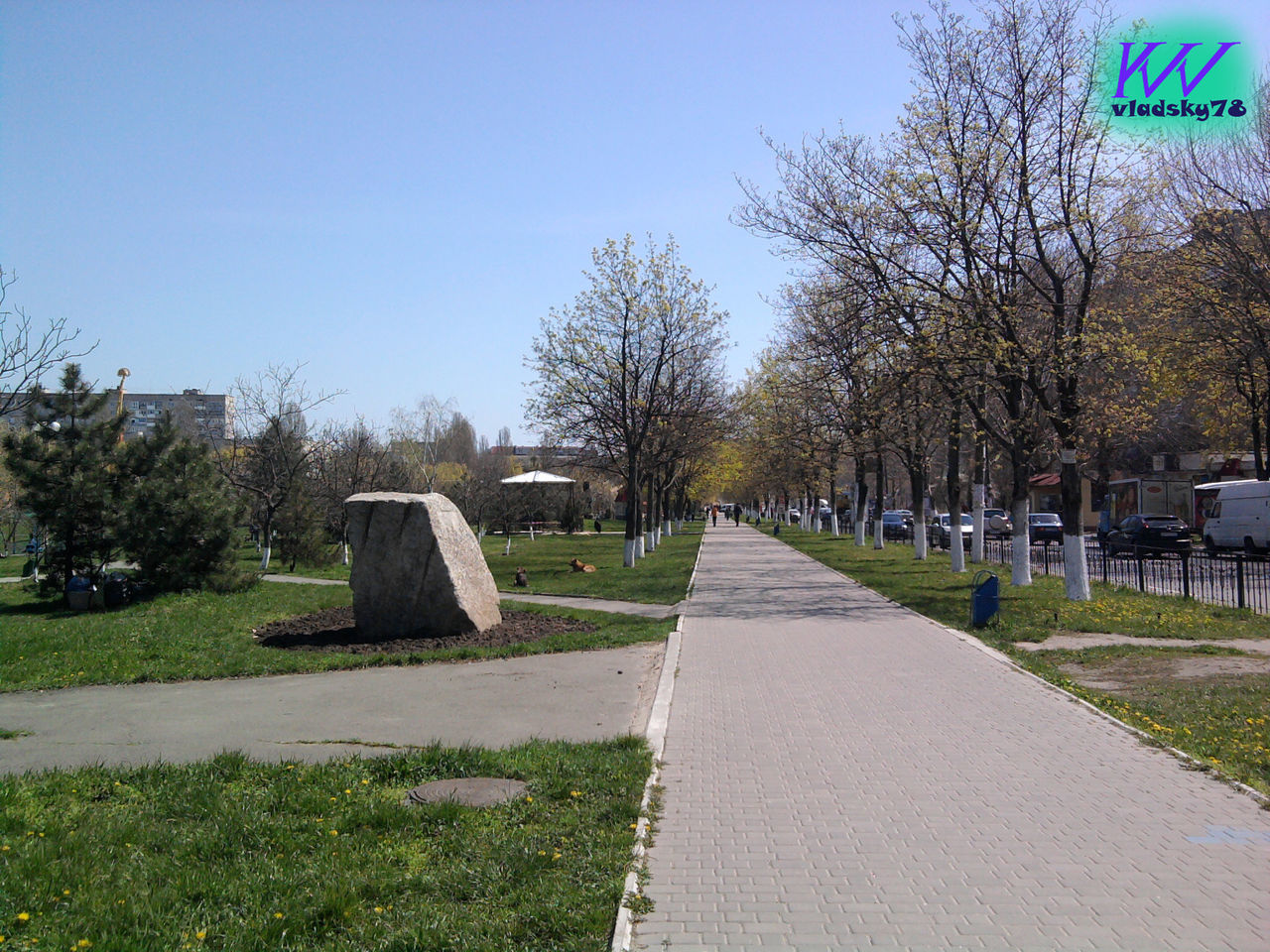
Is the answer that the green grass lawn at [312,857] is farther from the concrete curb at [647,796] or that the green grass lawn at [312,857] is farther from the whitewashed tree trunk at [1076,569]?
the whitewashed tree trunk at [1076,569]

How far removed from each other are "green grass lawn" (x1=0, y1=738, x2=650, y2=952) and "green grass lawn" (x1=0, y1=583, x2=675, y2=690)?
477 cm

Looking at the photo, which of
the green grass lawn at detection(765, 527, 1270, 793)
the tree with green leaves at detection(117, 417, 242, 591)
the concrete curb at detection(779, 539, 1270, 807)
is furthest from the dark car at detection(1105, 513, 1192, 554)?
the tree with green leaves at detection(117, 417, 242, 591)

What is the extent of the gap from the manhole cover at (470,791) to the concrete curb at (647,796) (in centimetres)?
84

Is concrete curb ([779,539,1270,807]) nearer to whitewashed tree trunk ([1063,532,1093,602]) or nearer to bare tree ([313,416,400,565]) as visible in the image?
whitewashed tree trunk ([1063,532,1093,602])

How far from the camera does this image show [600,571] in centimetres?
2719

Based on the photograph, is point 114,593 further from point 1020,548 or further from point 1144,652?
point 1020,548

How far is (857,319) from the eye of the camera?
859 inches

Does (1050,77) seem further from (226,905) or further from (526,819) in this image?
(226,905)

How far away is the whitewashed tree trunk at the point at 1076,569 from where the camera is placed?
18.2m

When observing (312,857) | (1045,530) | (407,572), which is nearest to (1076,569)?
(407,572)

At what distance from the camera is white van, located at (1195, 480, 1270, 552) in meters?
30.2

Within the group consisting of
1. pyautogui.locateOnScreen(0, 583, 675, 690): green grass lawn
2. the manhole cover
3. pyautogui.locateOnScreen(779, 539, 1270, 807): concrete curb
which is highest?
pyautogui.locateOnScreen(0, 583, 675, 690): green grass lawn

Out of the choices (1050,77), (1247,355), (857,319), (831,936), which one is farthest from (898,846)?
(1247,355)

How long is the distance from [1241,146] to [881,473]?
20.3m
